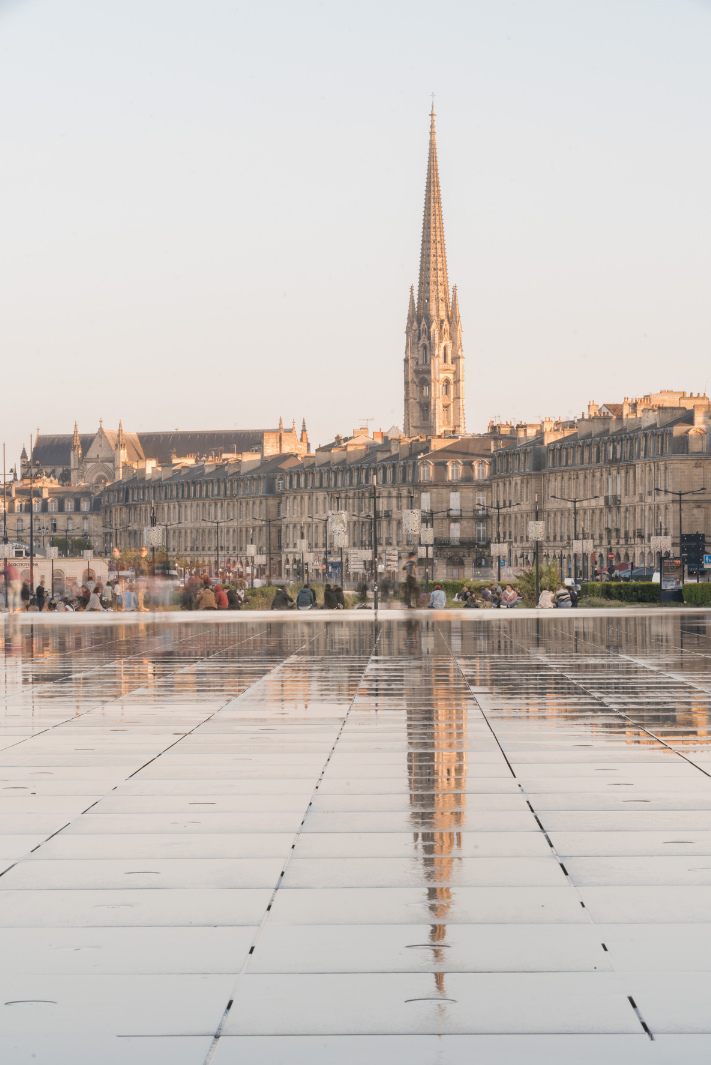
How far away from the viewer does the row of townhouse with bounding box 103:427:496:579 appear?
14225 cm

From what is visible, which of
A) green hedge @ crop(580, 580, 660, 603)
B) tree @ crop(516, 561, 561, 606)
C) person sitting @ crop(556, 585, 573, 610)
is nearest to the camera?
person sitting @ crop(556, 585, 573, 610)

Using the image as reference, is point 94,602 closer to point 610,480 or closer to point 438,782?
point 438,782

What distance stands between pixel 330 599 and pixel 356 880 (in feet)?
137

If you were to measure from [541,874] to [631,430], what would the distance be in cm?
10694

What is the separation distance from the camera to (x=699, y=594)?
53031mm

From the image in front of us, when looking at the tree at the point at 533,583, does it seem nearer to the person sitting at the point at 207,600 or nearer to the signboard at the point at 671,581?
the signboard at the point at 671,581

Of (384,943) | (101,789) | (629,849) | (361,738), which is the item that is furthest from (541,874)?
(361,738)

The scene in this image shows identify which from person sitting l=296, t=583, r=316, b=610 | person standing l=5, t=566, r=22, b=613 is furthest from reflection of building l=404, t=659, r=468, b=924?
person sitting l=296, t=583, r=316, b=610

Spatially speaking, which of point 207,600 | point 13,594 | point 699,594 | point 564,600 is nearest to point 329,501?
point 699,594

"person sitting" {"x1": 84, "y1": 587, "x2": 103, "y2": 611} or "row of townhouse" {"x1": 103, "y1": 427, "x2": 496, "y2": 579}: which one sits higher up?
"row of townhouse" {"x1": 103, "y1": 427, "x2": 496, "y2": 579}

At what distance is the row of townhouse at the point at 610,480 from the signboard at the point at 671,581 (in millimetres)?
38974

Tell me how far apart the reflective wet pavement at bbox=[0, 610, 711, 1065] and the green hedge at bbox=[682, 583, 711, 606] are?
37018mm

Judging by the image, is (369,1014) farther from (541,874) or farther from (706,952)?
(541,874)

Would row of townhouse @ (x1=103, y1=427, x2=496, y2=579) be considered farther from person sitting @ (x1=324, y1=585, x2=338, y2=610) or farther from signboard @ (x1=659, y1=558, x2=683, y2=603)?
person sitting @ (x1=324, y1=585, x2=338, y2=610)
